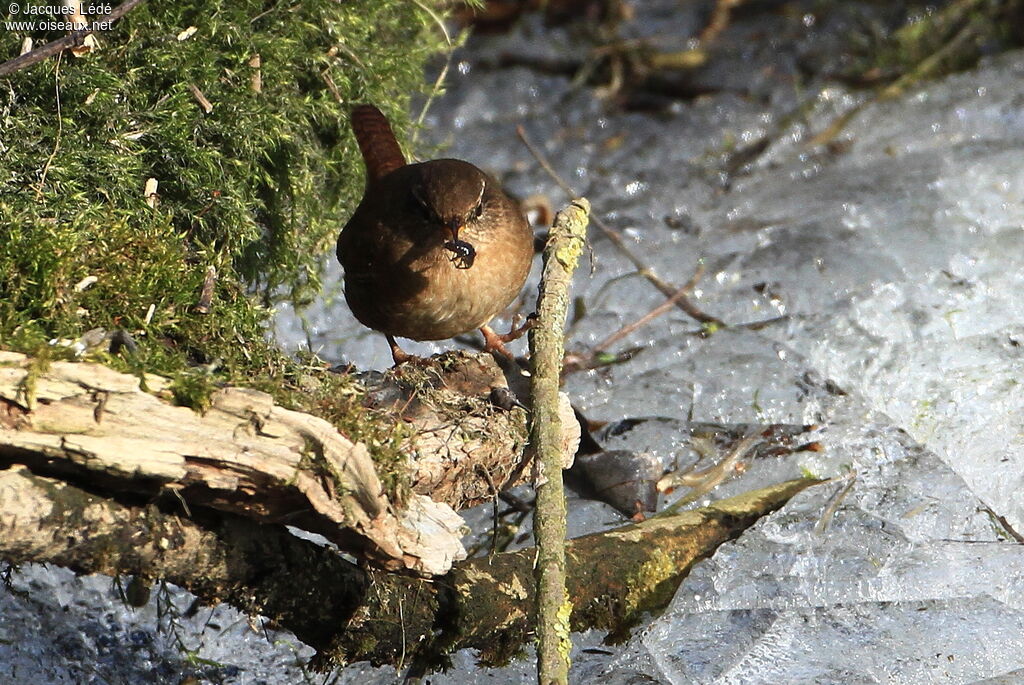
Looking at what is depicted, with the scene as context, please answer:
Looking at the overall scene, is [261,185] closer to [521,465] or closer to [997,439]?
[521,465]

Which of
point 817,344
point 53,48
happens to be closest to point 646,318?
point 817,344

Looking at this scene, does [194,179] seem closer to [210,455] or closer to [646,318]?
[210,455]

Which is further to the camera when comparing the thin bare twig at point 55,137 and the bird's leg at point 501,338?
the bird's leg at point 501,338

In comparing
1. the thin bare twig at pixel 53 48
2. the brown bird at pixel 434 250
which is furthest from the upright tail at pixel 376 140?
the thin bare twig at pixel 53 48

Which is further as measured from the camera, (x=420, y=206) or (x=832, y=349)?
(x=832, y=349)

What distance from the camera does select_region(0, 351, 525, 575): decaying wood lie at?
7.11ft

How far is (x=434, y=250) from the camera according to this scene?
3.58m

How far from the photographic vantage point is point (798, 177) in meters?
5.72

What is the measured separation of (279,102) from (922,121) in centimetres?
366

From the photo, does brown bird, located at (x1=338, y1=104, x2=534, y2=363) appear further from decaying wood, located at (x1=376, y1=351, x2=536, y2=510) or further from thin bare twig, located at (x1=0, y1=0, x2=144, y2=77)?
thin bare twig, located at (x1=0, y1=0, x2=144, y2=77)

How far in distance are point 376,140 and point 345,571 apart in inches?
70.1

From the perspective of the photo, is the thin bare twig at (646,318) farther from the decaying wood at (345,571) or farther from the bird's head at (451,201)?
the decaying wood at (345,571)

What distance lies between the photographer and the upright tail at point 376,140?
3.82m

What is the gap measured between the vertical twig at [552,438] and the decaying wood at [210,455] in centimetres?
25
